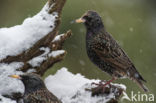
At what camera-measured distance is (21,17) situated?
10.5 m

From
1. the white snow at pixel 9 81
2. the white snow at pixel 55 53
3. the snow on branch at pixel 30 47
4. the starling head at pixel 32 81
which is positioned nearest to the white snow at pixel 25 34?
the snow on branch at pixel 30 47

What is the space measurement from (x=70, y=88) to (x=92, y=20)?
97cm

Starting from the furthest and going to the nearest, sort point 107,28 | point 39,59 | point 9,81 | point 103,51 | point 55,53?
point 107,28 < point 55,53 < point 39,59 < point 103,51 < point 9,81

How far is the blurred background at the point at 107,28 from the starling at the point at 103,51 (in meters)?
2.82

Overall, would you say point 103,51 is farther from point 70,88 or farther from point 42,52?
point 42,52

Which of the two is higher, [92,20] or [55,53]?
[92,20]

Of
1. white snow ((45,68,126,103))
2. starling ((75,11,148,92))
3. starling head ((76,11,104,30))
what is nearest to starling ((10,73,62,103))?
white snow ((45,68,126,103))

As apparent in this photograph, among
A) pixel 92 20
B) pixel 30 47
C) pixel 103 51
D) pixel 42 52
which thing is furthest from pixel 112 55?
pixel 30 47

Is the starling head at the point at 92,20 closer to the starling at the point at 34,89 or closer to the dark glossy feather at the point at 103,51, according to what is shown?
the dark glossy feather at the point at 103,51

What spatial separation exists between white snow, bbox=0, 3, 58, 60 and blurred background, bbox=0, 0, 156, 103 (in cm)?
275

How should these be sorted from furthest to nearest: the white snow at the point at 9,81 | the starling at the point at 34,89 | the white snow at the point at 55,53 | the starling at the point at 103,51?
the white snow at the point at 55,53
the starling at the point at 103,51
the white snow at the point at 9,81
the starling at the point at 34,89

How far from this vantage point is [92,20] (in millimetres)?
7156

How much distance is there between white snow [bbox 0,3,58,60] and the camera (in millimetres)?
7137

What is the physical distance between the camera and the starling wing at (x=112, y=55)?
720cm
